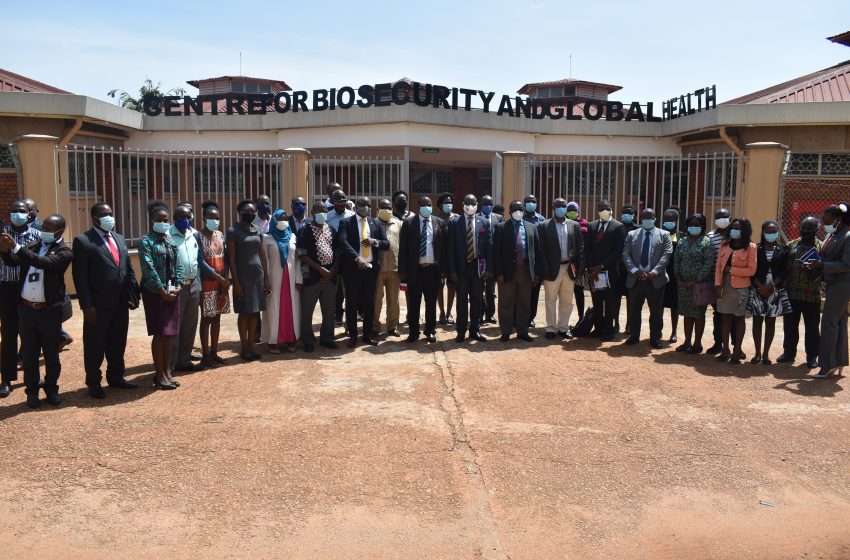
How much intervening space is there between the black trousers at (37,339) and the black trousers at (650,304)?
19.8ft

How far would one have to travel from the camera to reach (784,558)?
3.79 meters

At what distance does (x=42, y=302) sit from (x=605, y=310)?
6063 mm

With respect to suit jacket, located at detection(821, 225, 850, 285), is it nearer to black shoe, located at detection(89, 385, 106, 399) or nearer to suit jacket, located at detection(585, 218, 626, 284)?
suit jacket, located at detection(585, 218, 626, 284)

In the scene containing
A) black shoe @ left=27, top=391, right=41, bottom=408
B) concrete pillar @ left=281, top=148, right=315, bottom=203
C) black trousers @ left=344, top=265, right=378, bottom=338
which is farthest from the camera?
concrete pillar @ left=281, top=148, right=315, bottom=203

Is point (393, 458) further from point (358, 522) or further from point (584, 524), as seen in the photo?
point (584, 524)

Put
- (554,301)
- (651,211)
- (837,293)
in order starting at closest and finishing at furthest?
(837,293), (651,211), (554,301)

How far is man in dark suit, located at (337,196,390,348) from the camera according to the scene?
8.20 m

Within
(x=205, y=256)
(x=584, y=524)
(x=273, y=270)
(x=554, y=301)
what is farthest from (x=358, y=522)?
(x=554, y=301)

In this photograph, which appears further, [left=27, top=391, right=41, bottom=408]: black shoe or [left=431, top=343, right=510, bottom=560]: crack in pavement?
[left=27, top=391, right=41, bottom=408]: black shoe

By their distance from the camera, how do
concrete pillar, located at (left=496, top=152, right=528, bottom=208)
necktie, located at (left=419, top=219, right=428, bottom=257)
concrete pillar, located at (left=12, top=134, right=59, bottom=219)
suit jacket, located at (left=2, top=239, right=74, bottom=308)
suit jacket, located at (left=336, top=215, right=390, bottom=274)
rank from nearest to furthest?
suit jacket, located at (left=2, top=239, right=74, bottom=308), suit jacket, located at (left=336, top=215, right=390, bottom=274), necktie, located at (left=419, top=219, right=428, bottom=257), concrete pillar, located at (left=12, top=134, right=59, bottom=219), concrete pillar, located at (left=496, top=152, right=528, bottom=208)

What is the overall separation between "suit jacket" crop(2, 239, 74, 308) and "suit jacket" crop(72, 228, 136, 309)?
11 cm

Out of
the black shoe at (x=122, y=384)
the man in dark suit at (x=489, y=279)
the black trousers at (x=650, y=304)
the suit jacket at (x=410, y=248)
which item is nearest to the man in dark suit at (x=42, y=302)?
the black shoe at (x=122, y=384)

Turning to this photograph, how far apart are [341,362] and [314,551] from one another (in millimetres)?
3811

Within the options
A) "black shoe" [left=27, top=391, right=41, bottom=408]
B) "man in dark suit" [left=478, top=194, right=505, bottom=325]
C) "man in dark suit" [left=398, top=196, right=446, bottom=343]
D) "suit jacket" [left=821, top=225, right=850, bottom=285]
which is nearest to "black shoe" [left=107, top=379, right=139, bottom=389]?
"black shoe" [left=27, top=391, right=41, bottom=408]
